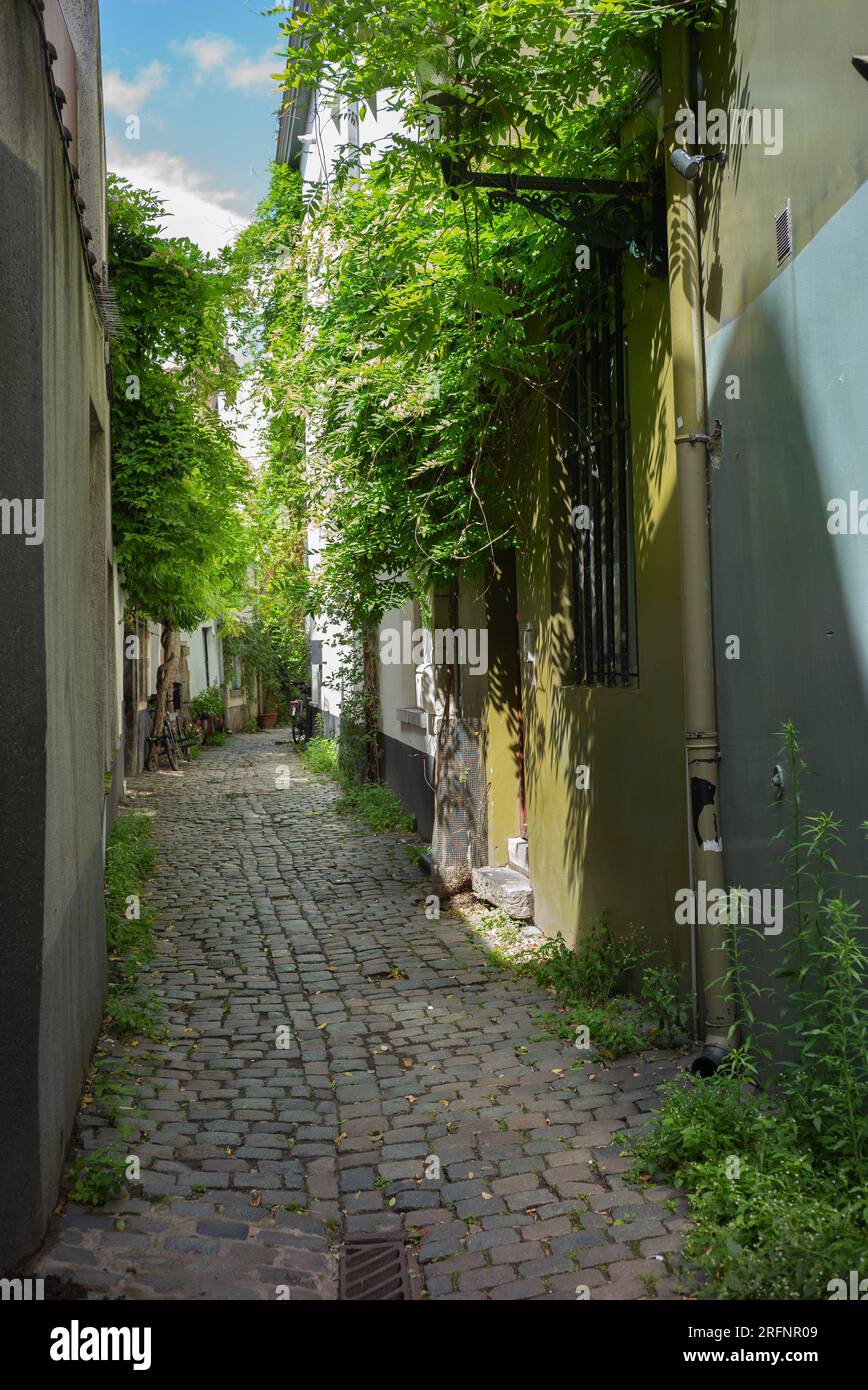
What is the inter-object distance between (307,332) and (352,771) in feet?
24.5

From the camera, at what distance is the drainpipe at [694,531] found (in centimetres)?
461

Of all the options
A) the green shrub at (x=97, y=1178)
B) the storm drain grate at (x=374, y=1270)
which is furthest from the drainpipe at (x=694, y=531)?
the green shrub at (x=97, y=1178)

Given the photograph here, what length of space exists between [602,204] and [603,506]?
1.63 meters

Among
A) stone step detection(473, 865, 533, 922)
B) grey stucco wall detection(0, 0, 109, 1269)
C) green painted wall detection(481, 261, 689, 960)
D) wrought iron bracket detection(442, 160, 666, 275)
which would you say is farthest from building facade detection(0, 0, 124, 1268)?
stone step detection(473, 865, 533, 922)

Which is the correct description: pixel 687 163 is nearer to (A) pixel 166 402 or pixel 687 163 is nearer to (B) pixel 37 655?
(B) pixel 37 655

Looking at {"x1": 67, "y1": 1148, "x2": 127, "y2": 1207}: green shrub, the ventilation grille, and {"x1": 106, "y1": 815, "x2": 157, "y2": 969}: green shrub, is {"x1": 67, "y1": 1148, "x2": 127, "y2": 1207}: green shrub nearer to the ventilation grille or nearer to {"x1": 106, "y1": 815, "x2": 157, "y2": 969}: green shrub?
{"x1": 106, "y1": 815, "x2": 157, "y2": 969}: green shrub

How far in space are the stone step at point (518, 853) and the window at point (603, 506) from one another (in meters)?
2.16

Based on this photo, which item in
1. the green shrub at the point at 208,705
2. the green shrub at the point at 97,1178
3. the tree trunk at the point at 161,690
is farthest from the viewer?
the green shrub at the point at 208,705

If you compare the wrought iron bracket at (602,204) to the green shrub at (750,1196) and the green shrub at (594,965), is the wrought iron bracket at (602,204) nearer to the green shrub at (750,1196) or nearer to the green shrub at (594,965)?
the green shrub at (594,965)

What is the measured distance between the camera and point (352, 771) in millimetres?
15367

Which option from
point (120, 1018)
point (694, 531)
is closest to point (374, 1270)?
point (120, 1018)

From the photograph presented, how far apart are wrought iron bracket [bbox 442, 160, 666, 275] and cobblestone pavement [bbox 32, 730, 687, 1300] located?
145 inches

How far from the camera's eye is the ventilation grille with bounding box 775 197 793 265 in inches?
148
